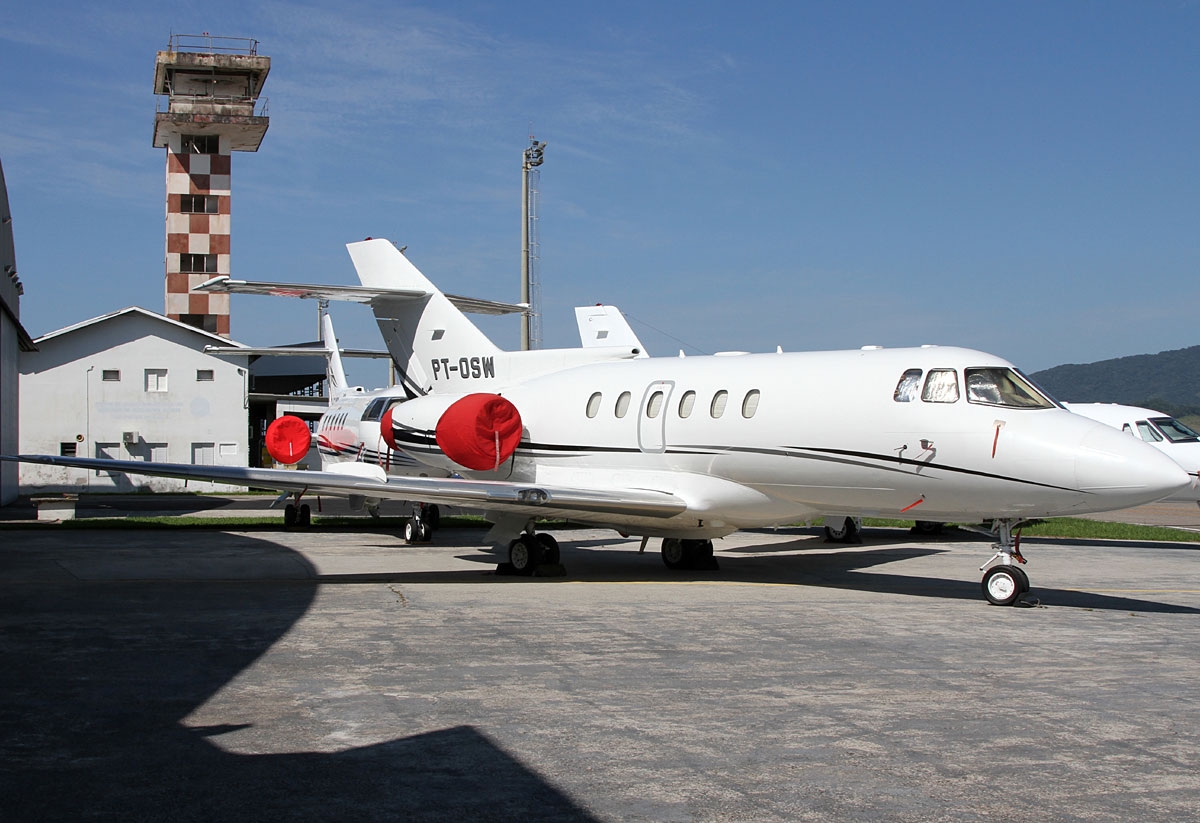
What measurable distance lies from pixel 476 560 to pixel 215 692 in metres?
9.44

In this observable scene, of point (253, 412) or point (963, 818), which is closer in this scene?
point (963, 818)

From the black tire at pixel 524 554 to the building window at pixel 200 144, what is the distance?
1637 inches

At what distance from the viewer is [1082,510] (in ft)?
34.9

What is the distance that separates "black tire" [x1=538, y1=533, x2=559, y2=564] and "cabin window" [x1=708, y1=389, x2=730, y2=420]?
8.65ft

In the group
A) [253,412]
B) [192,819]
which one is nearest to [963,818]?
[192,819]

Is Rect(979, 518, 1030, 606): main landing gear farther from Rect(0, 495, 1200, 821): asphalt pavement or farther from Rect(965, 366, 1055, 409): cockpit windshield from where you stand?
Rect(965, 366, 1055, 409): cockpit windshield

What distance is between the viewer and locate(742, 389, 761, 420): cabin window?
42.0 ft

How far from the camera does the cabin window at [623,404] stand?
1435 cm

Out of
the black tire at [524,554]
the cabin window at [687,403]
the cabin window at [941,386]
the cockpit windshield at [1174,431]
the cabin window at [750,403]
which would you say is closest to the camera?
the cabin window at [941,386]

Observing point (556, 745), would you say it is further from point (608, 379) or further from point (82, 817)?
point (608, 379)

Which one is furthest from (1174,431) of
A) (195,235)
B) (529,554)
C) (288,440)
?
(195,235)

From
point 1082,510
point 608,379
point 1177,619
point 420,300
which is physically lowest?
point 1177,619

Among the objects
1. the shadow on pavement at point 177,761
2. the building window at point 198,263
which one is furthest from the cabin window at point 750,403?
the building window at point 198,263

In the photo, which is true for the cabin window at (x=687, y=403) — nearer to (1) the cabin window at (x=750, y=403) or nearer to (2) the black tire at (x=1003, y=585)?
(1) the cabin window at (x=750, y=403)
